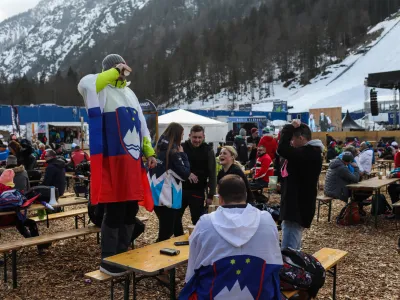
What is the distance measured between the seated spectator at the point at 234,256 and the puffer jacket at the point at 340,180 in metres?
5.17

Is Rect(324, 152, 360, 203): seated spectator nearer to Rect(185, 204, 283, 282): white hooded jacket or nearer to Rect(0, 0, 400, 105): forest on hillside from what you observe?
Rect(185, 204, 283, 282): white hooded jacket

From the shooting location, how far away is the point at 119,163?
10.3 feet

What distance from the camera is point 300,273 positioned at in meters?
2.74

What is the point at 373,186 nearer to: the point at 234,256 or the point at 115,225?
the point at 115,225

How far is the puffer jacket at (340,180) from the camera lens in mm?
7031

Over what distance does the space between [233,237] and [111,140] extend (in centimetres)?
139

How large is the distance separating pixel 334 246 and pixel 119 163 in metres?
3.74

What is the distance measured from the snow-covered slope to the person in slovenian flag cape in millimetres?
46716

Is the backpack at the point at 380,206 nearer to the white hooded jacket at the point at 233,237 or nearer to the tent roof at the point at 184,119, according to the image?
the white hooded jacket at the point at 233,237

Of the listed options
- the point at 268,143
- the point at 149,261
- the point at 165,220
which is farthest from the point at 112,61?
the point at 268,143

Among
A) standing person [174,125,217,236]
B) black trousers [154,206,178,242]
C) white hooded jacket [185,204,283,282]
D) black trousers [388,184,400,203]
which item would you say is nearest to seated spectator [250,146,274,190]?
black trousers [388,184,400,203]

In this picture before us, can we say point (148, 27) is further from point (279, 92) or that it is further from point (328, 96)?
point (328, 96)

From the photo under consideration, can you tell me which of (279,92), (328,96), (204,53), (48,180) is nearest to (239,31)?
(204,53)

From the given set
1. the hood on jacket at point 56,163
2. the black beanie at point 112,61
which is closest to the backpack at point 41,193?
the hood on jacket at point 56,163
